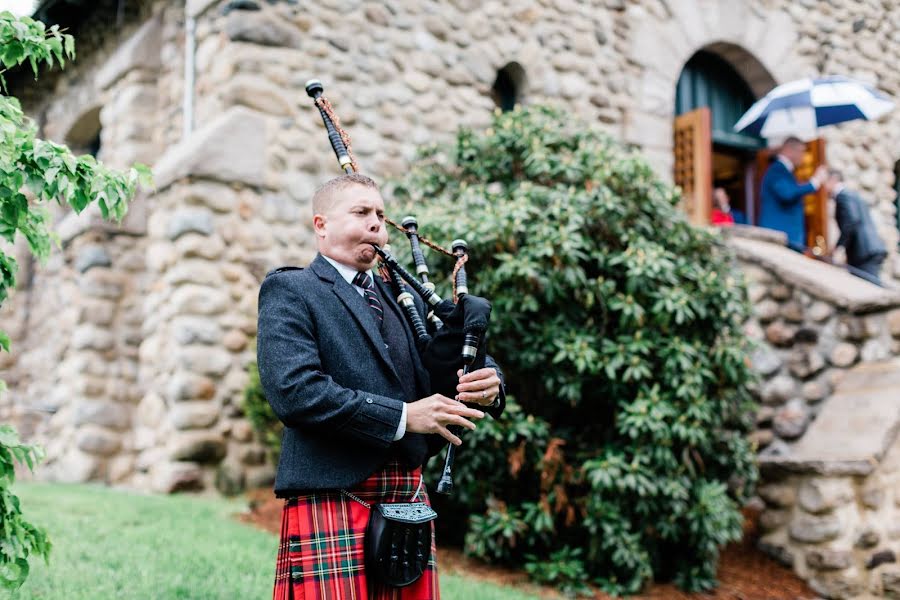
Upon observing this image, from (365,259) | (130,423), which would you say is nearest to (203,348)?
(130,423)

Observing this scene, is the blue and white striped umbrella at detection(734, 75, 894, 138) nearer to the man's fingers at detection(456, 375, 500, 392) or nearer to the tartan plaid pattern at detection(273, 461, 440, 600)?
the man's fingers at detection(456, 375, 500, 392)

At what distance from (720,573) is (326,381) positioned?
4.47 m

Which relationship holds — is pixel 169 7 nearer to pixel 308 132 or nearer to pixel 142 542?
pixel 308 132

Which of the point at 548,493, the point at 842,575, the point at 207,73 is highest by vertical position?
the point at 207,73

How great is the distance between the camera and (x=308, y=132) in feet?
23.0

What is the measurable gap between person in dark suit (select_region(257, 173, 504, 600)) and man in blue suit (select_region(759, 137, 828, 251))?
7.72 meters

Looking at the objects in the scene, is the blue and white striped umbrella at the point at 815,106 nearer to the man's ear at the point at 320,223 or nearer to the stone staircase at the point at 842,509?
the stone staircase at the point at 842,509

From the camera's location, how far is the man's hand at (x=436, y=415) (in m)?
2.23

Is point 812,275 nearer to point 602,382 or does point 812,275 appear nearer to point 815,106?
point 815,106

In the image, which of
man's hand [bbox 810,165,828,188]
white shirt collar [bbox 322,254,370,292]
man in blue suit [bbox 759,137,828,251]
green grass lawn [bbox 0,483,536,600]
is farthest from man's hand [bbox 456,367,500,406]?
man's hand [bbox 810,165,828,188]

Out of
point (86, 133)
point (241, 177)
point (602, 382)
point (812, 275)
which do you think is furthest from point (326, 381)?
point (86, 133)

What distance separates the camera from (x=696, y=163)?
895 cm

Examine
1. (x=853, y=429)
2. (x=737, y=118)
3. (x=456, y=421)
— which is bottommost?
(x=853, y=429)

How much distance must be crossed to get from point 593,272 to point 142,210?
3.93m
